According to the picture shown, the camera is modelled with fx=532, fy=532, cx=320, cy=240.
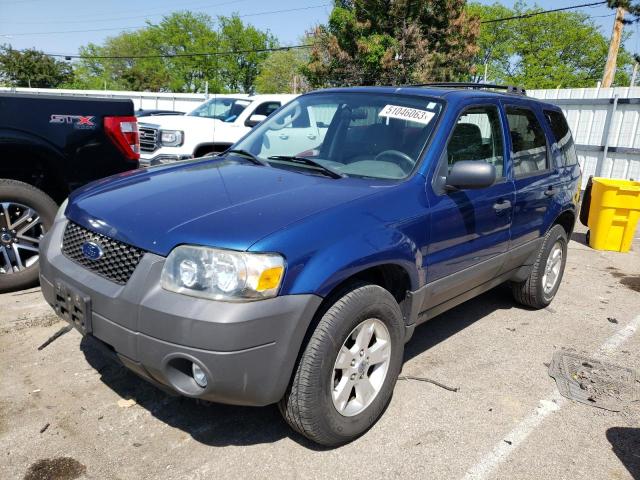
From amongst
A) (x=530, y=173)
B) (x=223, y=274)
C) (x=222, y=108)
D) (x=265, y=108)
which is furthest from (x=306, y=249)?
(x=222, y=108)

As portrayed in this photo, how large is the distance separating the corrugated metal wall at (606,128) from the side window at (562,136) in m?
7.95

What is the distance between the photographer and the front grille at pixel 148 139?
810 cm

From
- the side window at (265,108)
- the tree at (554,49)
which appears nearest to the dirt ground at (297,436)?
the side window at (265,108)

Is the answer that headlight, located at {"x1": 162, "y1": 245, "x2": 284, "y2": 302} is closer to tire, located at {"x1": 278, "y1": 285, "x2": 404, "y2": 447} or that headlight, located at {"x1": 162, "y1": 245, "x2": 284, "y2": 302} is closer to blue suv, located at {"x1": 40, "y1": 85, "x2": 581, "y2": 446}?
blue suv, located at {"x1": 40, "y1": 85, "x2": 581, "y2": 446}

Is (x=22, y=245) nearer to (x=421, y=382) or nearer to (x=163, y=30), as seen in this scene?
(x=421, y=382)

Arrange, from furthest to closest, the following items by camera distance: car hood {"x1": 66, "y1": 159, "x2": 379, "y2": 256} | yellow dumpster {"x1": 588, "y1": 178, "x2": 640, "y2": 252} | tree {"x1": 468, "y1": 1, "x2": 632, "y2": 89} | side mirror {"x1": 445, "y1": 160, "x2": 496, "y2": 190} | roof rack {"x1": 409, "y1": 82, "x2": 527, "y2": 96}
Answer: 1. tree {"x1": 468, "y1": 1, "x2": 632, "y2": 89}
2. yellow dumpster {"x1": 588, "y1": 178, "x2": 640, "y2": 252}
3. roof rack {"x1": 409, "y1": 82, "x2": 527, "y2": 96}
4. side mirror {"x1": 445, "y1": 160, "x2": 496, "y2": 190}
5. car hood {"x1": 66, "y1": 159, "x2": 379, "y2": 256}

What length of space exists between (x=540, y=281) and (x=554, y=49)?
57588 millimetres

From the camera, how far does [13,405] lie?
2.96 metres

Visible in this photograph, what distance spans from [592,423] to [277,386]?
1993 mm

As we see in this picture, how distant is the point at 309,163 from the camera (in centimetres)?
332

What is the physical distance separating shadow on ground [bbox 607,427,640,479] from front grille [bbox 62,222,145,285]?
265 cm

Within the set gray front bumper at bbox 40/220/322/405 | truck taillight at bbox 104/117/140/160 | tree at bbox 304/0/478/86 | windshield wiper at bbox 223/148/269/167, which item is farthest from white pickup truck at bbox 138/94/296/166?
tree at bbox 304/0/478/86

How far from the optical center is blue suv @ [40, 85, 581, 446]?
2215 mm

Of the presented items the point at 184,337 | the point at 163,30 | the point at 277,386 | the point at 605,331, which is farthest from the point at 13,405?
the point at 163,30
